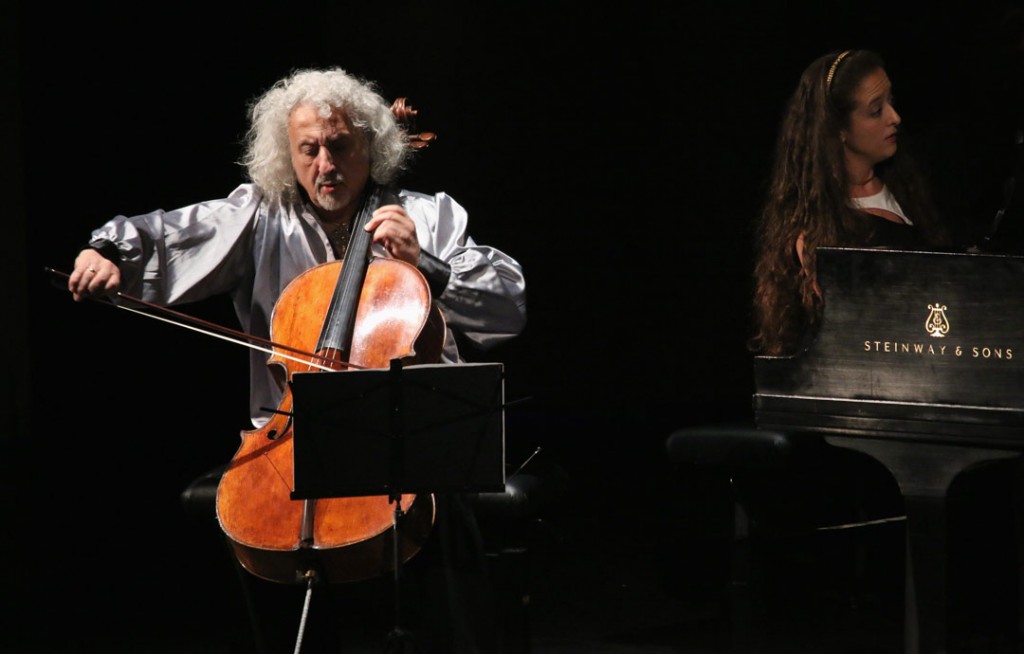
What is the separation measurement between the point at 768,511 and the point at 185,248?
189cm

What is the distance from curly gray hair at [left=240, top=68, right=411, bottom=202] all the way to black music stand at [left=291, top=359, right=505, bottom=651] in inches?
31.7

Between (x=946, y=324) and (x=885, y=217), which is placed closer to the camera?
(x=946, y=324)

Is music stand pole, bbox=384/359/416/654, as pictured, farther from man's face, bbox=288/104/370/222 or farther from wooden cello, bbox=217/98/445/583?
man's face, bbox=288/104/370/222

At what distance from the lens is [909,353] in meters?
2.49

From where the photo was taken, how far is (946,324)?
2453 mm

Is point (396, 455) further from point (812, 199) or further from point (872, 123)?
point (872, 123)

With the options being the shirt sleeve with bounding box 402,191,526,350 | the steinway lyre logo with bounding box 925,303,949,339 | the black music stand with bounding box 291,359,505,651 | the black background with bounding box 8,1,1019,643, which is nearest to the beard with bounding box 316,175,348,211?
the shirt sleeve with bounding box 402,191,526,350

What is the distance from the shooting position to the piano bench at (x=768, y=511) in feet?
10.1

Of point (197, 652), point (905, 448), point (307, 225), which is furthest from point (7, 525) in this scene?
point (905, 448)

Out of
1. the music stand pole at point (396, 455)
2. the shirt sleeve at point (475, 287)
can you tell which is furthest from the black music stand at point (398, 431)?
the shirt sleeve at point (475, 287)

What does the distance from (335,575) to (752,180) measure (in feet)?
8.38

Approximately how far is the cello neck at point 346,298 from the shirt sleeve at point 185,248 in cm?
35

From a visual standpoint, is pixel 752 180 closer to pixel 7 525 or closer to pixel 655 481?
pixel 655 481

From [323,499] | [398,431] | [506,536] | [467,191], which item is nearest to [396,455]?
[398,431]
